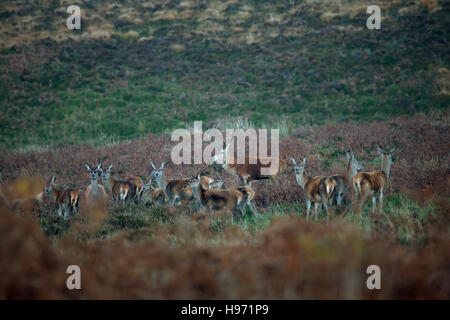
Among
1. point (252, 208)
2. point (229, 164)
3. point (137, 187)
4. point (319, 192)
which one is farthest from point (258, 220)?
point (229, 164)

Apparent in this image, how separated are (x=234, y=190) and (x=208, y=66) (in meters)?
19.2

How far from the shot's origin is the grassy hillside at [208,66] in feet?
73.9

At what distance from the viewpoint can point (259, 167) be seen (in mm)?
12984

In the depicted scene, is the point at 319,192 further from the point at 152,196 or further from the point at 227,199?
the point at 152,196

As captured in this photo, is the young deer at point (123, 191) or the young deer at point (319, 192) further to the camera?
the young deer at point (123, 191)

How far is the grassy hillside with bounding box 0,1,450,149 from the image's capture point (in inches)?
886

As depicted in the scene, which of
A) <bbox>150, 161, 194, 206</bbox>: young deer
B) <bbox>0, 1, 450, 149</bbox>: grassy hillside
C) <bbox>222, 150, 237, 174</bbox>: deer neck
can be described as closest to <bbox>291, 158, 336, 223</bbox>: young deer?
<bbox>150, 161, 194, 206</bbox>: young deer

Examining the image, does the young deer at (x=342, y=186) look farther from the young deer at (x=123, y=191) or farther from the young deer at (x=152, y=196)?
the young deer at (x=123, y=191)

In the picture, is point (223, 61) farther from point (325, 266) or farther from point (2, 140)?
point (325, 266)

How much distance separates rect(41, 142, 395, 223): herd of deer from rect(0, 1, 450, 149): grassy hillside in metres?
8.02

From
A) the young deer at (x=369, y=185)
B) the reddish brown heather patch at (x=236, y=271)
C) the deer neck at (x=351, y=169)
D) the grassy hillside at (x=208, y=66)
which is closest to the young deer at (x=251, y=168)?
the deer neck at (x=351, y=169)

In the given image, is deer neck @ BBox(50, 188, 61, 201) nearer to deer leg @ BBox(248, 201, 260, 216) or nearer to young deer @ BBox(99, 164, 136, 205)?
young deer @ BBox(99, 164, 136, 205)

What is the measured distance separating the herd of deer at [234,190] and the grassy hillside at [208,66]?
802 cm
